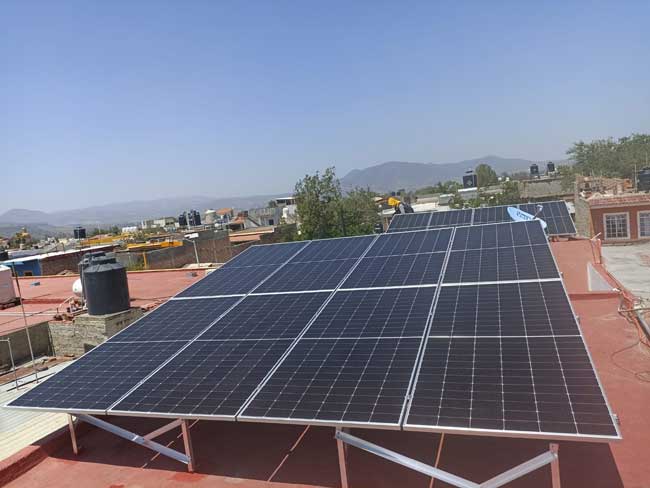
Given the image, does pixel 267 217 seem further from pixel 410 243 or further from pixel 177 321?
pixel 177 321

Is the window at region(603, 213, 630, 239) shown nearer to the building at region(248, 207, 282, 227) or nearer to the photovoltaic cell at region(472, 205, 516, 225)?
the photovoltaic cell at region(472, 205, 516, 225)

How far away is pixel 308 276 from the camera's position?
12.6m

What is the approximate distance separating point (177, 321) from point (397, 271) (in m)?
5.42

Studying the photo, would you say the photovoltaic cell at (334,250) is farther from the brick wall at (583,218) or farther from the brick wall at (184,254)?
the brick wall at (583,218)

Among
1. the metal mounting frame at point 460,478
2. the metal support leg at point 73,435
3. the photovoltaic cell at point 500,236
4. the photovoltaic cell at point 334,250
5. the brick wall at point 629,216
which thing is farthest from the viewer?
the brick wall at point 629,216

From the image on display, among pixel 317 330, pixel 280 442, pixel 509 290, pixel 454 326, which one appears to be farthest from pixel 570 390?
pixel 280 442

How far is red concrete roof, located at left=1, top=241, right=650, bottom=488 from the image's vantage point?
7.11 m

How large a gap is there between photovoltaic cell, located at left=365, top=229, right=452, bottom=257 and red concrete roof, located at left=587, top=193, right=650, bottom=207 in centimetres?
3508

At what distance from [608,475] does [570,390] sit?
65.1 inches

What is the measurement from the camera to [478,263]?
11234 mm

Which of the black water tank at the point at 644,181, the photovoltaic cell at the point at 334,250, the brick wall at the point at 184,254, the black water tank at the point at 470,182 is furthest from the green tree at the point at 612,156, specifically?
the photovoltaic cell at the point at 334,250

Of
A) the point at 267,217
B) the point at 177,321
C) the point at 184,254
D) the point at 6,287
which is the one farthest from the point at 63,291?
the point at 267,217

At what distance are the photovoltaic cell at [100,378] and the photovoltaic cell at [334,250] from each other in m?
5.37

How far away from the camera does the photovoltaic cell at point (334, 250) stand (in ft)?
46.3
